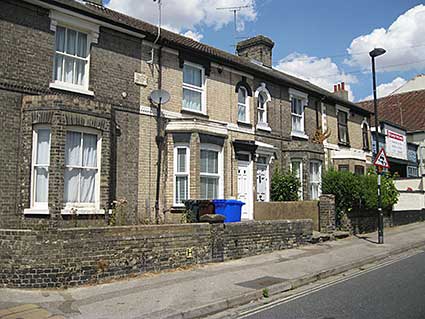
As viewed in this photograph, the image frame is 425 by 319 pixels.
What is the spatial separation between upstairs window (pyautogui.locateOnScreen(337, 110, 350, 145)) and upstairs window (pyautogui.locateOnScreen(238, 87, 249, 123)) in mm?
8414

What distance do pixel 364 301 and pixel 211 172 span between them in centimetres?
891

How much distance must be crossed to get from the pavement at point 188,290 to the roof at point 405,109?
29577 mm

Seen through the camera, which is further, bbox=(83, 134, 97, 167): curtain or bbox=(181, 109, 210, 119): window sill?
bbox=(181, 109, 210, 119): window sill

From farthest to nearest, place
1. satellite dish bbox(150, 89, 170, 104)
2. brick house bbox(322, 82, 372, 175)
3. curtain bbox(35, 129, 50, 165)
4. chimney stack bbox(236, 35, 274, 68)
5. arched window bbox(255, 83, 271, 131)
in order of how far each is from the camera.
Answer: chimney stack bbox(236, 35, 274, 68) < brick house bbox(322, 82, 372, 175) < arched window bbox(255, 83, 271, 131) < satellite dish bbox(150, 89, 170, 104) < curtain bbox(35, 129, 50, 165)

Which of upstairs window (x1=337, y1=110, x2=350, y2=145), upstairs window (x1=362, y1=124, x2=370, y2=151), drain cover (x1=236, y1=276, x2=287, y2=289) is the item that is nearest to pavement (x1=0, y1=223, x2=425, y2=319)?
drain cover (x1=236, y1=276, x2=287, y2=289)

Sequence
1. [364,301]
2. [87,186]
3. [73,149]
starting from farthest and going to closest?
[87,186] → [73,149] → [364,301]

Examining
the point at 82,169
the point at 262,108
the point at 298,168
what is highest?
the point at 262,108

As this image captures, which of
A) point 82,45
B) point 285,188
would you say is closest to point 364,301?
point 82,45

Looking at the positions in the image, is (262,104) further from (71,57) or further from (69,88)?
(69,88)

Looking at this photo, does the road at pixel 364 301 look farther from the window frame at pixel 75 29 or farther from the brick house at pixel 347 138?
the brick house at pixel 347 138

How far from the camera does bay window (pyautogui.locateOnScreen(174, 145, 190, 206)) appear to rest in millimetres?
14719

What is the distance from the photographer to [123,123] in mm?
13656

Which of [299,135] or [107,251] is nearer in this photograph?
[107,251]

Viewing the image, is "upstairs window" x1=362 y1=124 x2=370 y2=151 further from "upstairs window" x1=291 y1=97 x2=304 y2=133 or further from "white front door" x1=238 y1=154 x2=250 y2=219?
"white front door" x1=238 y1=154 x2=250 y2=219
